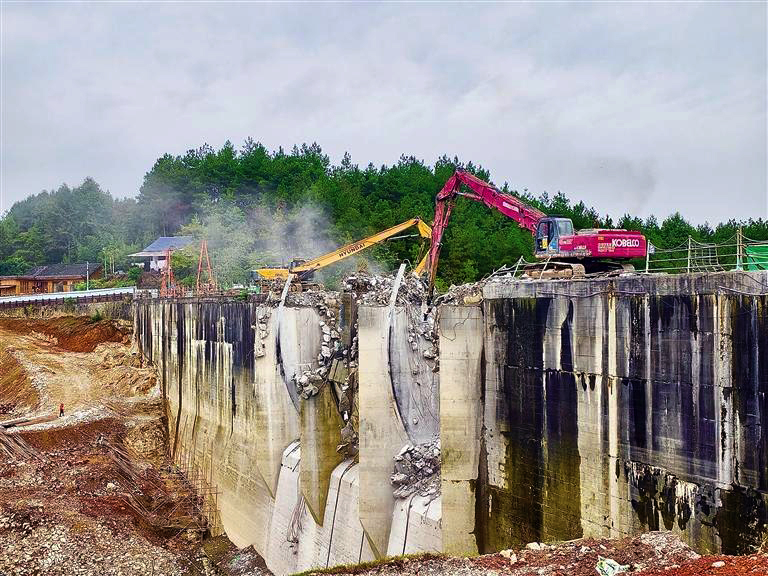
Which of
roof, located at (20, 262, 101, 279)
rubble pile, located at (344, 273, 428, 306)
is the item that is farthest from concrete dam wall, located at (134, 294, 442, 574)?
roof, located at (20, 262, 101, 279)

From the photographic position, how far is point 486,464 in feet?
50.6

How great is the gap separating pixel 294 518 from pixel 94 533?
6.95 metres

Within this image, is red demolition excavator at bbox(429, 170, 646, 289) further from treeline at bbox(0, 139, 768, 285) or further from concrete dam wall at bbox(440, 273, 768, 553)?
treeline at bbox(0, 139, 768, 285)

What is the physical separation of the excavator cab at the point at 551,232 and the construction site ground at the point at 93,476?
16.7 m

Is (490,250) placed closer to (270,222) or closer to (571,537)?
(270,222)

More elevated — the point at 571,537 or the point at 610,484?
the point at 610,484

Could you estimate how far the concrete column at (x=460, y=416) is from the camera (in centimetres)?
1573

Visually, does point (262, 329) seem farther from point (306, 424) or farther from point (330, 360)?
point (306, 424)

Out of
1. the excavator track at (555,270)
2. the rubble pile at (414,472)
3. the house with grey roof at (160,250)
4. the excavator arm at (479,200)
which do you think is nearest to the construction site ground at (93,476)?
the rubble pile at (414,472)

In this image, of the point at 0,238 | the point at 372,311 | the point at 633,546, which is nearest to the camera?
the point at 633,546

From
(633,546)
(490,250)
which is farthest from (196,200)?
(633,546)

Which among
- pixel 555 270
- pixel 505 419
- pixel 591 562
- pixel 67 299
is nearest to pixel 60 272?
pixel 67 299

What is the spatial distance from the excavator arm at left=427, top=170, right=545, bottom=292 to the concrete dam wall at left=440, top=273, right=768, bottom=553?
16.9 ft

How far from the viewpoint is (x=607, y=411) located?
12.4m
